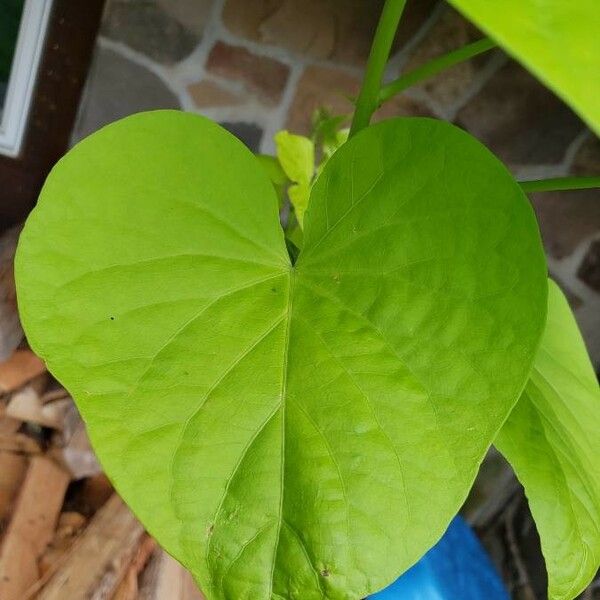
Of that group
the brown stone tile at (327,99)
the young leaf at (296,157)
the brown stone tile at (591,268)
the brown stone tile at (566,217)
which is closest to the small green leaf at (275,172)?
the young leaf at (296,157)

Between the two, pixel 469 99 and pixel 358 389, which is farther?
pixel 469 99

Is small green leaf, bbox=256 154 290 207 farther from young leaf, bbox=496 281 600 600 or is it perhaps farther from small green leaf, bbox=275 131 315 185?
young leaf, bbox=496 281 600 600

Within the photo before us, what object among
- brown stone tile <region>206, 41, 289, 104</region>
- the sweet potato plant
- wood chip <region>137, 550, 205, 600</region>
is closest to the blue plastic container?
wood chip <region>137, 550, 205, 600</region>

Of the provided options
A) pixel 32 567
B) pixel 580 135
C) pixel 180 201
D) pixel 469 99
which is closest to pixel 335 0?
pixel 469 99

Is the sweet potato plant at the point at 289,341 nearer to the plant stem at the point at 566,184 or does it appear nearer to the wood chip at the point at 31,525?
the plant stem at the point at 566,184

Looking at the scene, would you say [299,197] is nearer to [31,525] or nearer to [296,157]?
[296,157]

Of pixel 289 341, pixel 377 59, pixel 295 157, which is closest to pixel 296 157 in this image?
pixel 295 157

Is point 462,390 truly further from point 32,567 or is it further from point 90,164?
point 32,567
